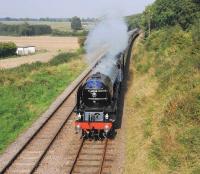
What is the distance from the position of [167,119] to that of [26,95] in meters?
15.4

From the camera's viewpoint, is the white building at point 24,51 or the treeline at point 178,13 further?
the white building at point 24,51

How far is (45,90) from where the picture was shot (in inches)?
1347

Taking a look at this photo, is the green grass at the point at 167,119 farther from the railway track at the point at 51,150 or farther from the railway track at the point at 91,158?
the railway track at the point at 51,150

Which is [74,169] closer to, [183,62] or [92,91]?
[92,91]

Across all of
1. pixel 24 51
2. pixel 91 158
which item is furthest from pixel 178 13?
pixel 24 51

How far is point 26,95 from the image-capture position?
32000mm

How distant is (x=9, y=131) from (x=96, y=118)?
5.91 meters

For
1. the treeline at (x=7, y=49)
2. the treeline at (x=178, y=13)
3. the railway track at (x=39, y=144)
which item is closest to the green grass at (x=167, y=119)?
the railway track at (x=39, y=144)

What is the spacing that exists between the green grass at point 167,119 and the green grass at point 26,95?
263 inches

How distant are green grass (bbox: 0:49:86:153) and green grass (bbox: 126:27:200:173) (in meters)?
6.68

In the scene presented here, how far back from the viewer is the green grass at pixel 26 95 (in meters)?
24.2

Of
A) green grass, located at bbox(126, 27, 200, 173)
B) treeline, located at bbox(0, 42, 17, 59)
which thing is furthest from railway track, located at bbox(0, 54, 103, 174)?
treeline, located at bbox(0, 42, 17, 59)

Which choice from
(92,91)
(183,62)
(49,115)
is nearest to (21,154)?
(92,91)

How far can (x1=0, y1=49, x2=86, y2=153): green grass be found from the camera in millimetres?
24234
